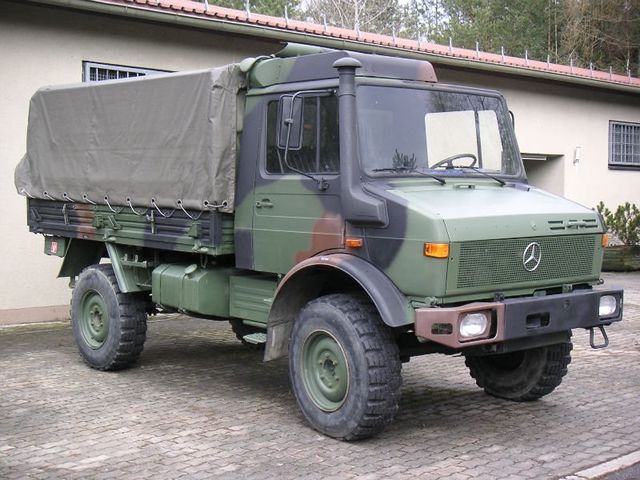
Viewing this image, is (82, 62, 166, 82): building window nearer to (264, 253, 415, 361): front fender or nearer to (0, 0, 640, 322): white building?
(0, 0, 640, 322): white building

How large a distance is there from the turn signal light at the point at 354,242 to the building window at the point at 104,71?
5.92 m

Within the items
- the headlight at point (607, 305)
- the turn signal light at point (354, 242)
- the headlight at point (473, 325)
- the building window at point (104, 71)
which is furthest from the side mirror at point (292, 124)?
the building window at point (104, 71)

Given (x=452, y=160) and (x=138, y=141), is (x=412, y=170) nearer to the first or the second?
(x=452, y=160)

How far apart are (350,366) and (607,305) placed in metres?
1.97

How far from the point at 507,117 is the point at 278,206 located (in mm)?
2073

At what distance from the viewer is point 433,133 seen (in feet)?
21.7

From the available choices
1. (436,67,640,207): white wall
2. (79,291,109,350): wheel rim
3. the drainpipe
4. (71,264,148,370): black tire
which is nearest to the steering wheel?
the drainpipe

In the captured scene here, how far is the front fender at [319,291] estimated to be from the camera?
576cm

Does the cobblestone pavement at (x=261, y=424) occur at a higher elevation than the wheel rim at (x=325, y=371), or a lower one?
lower

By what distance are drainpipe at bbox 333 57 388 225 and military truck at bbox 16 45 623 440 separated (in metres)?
0.01

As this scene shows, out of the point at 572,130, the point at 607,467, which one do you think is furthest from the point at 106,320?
the point at 572,130

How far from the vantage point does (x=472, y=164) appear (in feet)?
22.4

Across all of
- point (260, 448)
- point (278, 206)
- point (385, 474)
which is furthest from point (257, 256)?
point (385, 474)

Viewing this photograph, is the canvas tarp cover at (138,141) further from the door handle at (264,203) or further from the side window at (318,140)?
the side window at (318,140)
